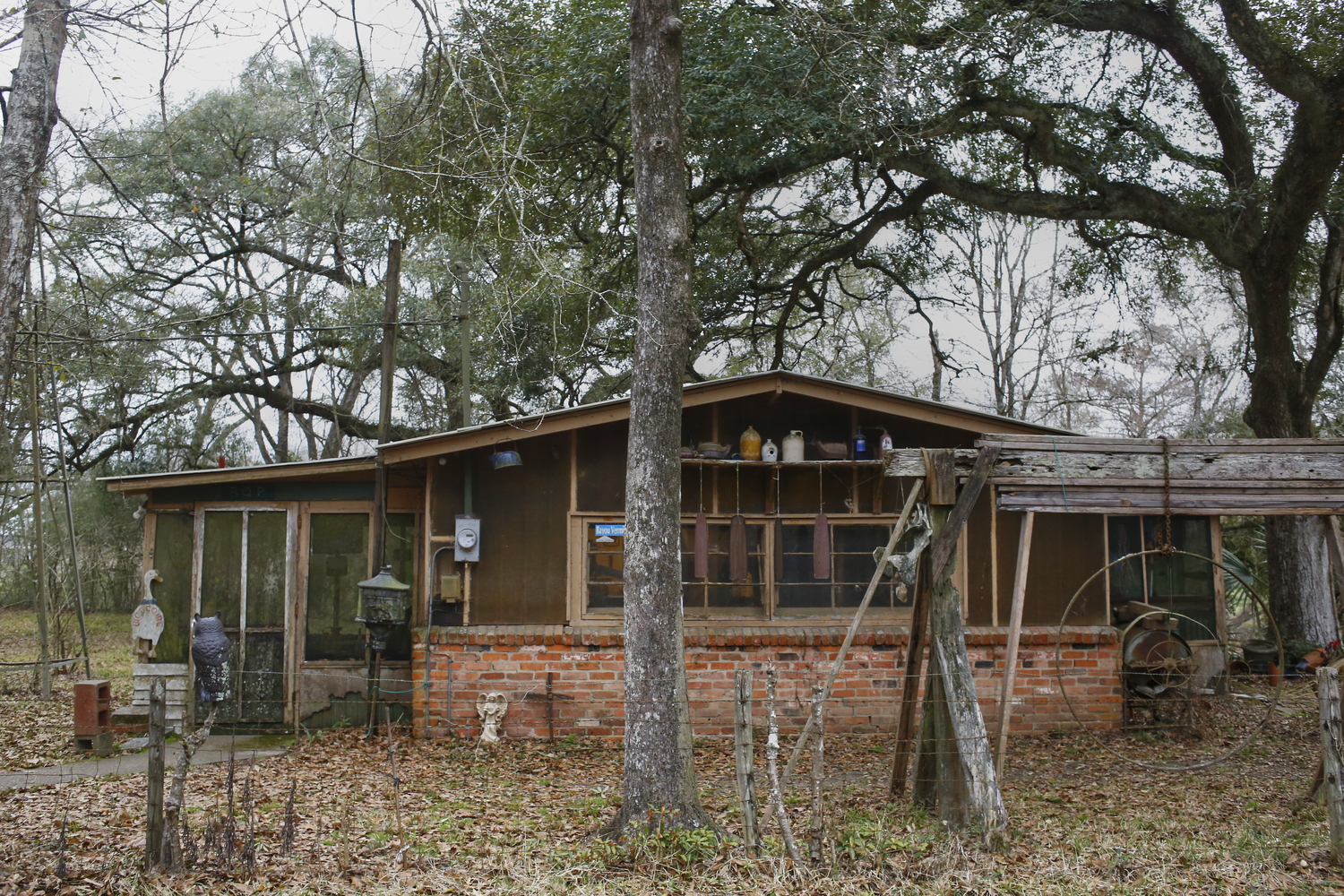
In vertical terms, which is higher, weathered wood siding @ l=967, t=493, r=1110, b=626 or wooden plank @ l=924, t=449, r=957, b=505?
wooden plank @ l=924, t=449, r=957, b=505

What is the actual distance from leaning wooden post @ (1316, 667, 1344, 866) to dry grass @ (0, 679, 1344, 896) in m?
0.16

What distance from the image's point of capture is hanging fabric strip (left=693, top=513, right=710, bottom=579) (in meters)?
9.49

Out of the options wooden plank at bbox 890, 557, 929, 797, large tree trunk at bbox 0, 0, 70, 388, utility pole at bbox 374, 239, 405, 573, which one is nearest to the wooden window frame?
utility pole at bbox 374, 239, 405, 573

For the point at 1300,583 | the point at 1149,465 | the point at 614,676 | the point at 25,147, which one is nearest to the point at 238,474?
the point at 614,676

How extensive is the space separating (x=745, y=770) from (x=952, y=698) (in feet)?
5.03

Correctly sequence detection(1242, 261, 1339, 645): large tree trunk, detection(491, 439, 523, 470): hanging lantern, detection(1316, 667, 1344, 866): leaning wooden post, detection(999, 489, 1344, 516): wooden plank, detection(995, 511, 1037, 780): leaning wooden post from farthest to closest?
detection(1242, 261, 1339, 645): large tree trunk
detection(491, 439, 523, 470): hanging lantern
detection(999, 489, 1344, 516): wooden plank
detection(995, 511, 1037, 780): leaning wooden post
detection(1316, 667, 1344, 866): leaning wooden post

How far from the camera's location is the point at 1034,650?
30.9ft

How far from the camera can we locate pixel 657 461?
5887 millimetres

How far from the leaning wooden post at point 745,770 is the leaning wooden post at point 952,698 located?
1.38 m

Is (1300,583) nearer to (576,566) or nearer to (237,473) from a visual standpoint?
(576,566)

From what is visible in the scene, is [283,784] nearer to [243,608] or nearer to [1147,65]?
[243,608]

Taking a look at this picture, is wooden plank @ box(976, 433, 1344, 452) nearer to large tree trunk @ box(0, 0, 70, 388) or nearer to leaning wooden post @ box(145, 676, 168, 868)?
leaning wooden post @ box(145, 676, 168, 868)

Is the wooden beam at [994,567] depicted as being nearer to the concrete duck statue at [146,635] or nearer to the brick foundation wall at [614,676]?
the brick foundation wall at [614,676]

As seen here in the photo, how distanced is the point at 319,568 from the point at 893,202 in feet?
30.2
